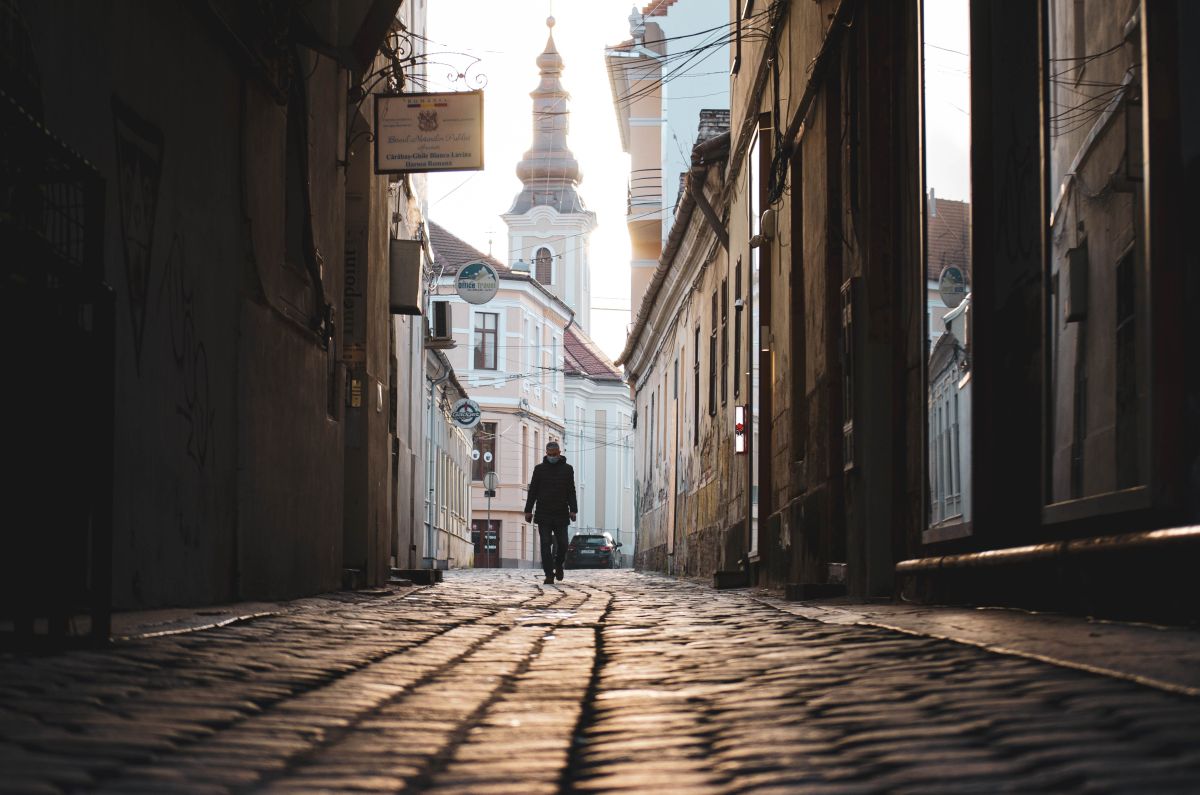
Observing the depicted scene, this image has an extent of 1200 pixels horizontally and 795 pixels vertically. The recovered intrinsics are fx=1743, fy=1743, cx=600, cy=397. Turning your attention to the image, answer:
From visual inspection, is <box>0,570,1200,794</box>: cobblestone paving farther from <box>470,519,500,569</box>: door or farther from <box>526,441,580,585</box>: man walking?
<box>470,519,500,569</box>: door

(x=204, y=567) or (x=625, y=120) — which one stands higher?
(x=625, y=120)

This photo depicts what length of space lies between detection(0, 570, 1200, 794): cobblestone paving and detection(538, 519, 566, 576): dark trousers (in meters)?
14.1

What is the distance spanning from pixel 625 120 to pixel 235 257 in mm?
43582

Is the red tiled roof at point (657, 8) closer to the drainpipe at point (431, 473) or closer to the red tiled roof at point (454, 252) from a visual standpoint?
the drainpipe at point (431, 473)

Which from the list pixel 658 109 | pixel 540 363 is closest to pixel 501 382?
pixel 540 363

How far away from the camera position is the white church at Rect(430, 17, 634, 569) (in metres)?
68.8

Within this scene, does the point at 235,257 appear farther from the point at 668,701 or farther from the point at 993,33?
the point at 668,701

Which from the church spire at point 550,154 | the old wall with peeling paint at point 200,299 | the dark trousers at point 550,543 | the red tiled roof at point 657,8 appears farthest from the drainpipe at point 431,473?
the church spire at point 550,154

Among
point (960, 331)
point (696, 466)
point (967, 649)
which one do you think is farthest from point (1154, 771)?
point (696, 466)

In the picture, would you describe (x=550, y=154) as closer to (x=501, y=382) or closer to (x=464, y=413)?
(x=501, y=382)

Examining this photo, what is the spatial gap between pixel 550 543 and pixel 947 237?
12477 millimetres

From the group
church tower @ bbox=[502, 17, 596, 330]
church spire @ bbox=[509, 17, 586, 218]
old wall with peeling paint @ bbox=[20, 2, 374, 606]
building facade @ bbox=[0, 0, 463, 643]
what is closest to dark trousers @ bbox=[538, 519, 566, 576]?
building facade @ bbox=[0, 0, 463, 643]

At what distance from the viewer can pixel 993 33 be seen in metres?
7.90

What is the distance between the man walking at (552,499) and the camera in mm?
20297
